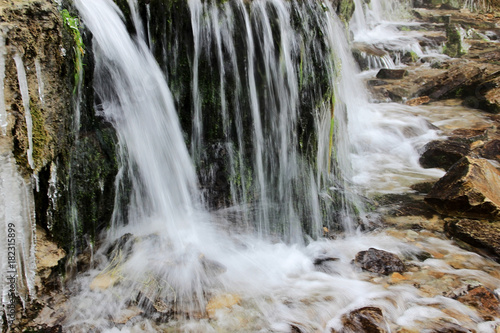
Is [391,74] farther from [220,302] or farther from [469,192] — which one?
[220,302]

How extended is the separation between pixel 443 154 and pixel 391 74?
5.79m

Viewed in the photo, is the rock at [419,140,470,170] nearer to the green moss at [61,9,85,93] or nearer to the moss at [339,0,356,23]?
the green moss at [61,9,85,93]

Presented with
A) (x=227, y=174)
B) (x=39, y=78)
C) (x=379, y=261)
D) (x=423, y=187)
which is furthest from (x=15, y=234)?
(x=423, y=187)

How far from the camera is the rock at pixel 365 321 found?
10.2ft

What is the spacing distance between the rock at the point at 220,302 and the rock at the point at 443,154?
199 inches

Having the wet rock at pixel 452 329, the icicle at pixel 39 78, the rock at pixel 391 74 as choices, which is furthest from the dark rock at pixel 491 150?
the icicle at pixel 39 78

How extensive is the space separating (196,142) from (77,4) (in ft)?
6.09

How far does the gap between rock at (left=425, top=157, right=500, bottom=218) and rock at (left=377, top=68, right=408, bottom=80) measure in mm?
7253

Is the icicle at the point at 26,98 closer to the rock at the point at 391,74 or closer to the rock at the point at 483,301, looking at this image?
the rock at the point at 483,301

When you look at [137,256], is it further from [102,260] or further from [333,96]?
[333,96]

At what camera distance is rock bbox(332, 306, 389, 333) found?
3123mm

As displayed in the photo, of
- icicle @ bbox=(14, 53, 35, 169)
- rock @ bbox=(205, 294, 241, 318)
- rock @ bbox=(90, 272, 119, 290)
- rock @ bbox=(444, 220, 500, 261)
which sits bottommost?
rock @ bbox=(205, 294, 241, 318)

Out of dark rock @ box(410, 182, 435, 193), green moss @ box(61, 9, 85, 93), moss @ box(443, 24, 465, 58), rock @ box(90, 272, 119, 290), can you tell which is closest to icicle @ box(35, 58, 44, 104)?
green moss @ box(61, 9, 85, 93)

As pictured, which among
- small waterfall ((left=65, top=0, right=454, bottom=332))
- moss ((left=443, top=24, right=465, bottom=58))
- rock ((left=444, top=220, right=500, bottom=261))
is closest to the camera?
small waterfall ((left=65, top=0, right=454, bottom=332))
